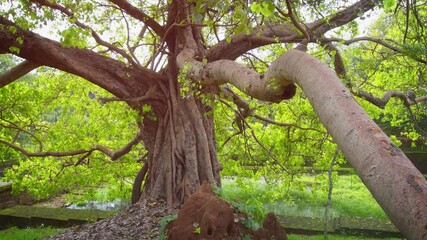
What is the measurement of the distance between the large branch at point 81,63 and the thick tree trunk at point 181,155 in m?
0.83

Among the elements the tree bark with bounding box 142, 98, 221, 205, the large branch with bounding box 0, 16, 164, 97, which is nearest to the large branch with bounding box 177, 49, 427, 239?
the tree bark with bounding box 142, 98, 221, 205

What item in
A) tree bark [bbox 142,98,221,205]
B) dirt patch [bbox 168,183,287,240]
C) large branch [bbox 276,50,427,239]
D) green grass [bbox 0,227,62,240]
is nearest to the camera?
large branch [bbox 276,50,427,239]

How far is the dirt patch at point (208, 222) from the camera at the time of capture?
426 cm

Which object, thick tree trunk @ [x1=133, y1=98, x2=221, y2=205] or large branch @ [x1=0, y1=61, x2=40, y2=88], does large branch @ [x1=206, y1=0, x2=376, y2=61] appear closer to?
thick tree trunk @ [x1=133, y1=98, x2=221, y2=205]

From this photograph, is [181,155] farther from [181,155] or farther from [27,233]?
[27,233]

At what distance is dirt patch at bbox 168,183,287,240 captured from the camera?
426cm

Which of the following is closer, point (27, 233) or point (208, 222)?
point (208, 222)

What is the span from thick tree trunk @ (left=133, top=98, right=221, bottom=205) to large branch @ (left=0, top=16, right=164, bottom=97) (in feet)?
2.71

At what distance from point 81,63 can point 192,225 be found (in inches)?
159

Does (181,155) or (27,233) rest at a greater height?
(181,155)

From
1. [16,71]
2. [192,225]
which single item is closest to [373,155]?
[192,225]

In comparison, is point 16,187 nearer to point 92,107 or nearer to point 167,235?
point 92,107

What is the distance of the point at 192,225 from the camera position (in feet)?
14.9

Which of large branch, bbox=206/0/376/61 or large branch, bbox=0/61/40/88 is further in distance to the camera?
large branch, bbox=0/61/40/88
